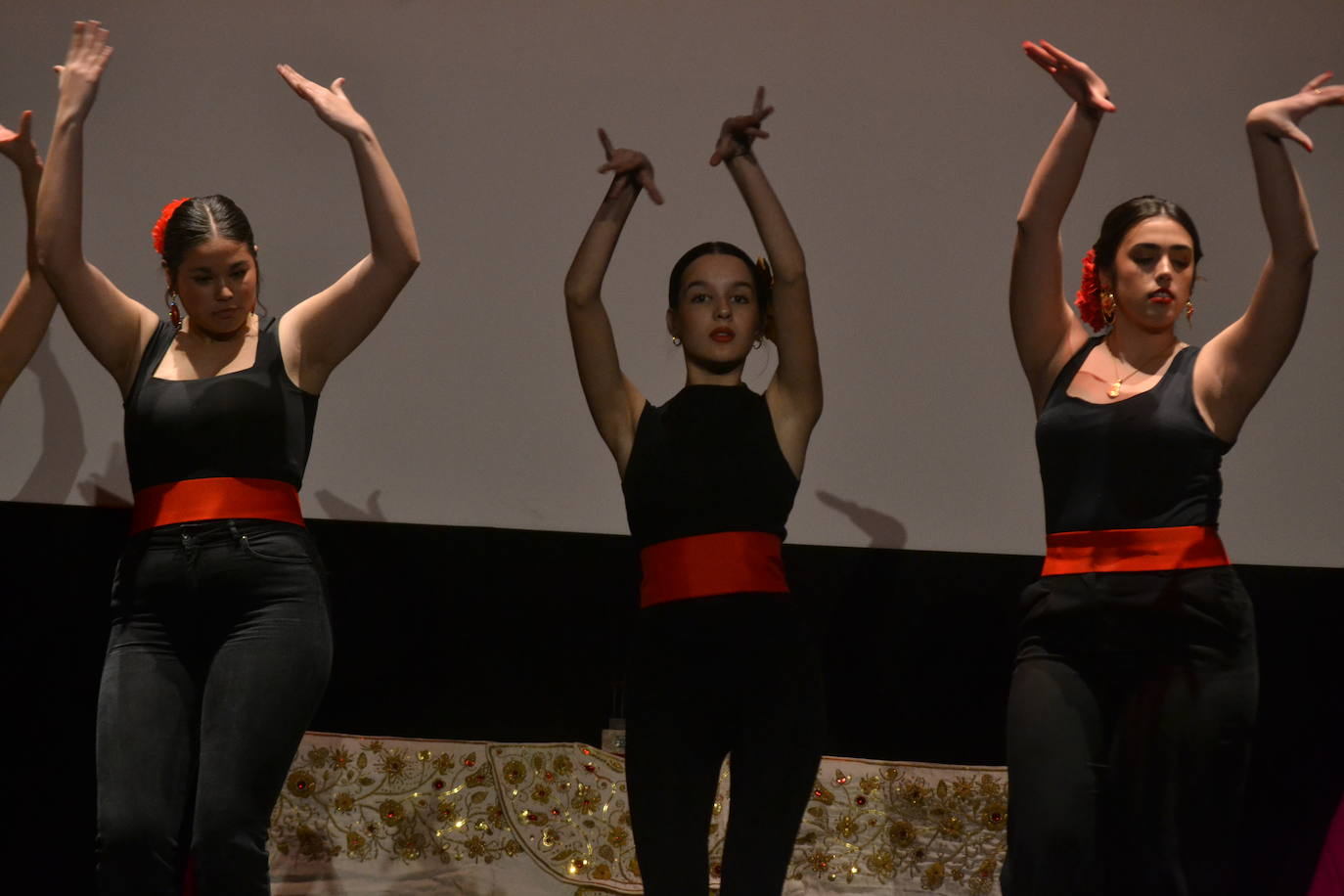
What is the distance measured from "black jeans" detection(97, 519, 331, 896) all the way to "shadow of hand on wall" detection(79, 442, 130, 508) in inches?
38.1

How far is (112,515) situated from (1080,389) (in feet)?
7.65

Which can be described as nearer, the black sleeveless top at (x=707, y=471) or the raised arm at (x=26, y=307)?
the black sleeveless top at (x=707, y=471)

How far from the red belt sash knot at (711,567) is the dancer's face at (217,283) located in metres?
0.91

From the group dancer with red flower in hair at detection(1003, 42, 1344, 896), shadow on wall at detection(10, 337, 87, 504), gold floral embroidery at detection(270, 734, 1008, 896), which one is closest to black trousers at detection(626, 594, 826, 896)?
dancer with red flower in hair at detection(1003, 42, 1344, 896)

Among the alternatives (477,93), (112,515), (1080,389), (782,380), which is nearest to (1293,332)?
(1080,389)

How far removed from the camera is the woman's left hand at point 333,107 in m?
2.74

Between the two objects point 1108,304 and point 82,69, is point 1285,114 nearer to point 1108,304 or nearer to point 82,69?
point 1108,304

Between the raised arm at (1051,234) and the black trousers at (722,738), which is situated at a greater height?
the raised arm at (1051,234)

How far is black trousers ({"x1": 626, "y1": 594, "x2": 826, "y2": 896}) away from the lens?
2.45m

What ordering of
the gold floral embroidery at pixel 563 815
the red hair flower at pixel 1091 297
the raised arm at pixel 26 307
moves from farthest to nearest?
the gold floral embroidery at pixel 563 815 < the raised arm at pixel 26 307 < the red hair flower at pixel 1091 297

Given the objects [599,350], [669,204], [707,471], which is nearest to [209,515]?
[599,350]

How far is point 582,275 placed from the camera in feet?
9.32

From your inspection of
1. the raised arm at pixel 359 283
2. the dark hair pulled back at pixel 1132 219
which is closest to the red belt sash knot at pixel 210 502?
the raised arm at pixel 359 283

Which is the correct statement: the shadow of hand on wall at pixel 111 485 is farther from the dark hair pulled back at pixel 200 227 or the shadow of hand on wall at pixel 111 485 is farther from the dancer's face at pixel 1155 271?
the dancer's face at pixel 1155 271
